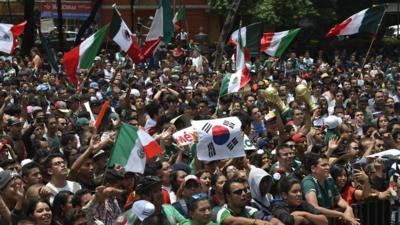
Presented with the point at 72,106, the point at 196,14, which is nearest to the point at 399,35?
the point at 196,14

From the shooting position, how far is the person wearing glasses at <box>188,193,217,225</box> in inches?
283

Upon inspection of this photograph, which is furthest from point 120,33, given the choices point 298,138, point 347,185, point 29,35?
point 29,35

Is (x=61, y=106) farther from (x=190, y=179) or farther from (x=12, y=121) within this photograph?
(x=190, y=179)

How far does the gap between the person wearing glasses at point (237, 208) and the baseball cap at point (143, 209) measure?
57cm

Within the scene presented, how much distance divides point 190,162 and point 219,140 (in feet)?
2.63

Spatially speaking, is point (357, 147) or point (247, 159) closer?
point (247, 159)

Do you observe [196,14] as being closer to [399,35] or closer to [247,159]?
[399,35]

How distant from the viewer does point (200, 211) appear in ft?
23.5

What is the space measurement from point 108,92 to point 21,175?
336 inches

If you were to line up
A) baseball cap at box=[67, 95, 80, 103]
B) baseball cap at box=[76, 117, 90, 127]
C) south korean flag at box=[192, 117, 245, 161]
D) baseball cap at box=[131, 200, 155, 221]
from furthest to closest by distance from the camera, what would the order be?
baseball cap at box=[67, 95, 80, 103] → baseball cap at box=[76, 117, 90, 127] → south korean flag at box=[192, 117, 245, 161] → baseball cap at box=[131, 200, 155, 221]

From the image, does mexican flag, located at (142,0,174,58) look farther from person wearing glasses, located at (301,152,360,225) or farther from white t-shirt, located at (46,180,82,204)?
white t-shirt, located at (46,180,82,204)

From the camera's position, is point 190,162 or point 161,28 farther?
point 161,28

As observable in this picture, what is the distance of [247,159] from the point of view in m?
9.63

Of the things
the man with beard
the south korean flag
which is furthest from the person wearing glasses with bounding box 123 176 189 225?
the south korean flag
